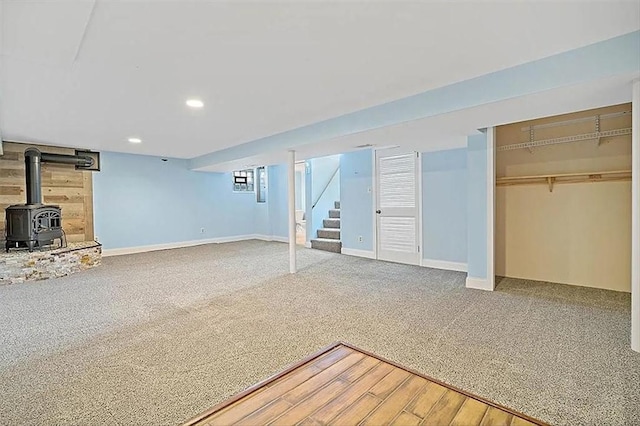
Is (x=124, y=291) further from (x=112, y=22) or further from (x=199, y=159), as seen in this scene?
(x=199, y=159)

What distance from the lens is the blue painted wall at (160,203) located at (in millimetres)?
6844

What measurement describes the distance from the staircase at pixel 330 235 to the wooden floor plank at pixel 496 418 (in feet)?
17.9

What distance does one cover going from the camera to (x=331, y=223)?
309 inches

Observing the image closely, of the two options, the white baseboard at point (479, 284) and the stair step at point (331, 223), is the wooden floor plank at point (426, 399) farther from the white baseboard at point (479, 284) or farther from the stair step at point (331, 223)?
the stair step at point (331, 223)

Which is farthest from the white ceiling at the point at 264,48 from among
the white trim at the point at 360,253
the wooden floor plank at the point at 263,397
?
the white trim at the point at 360,253

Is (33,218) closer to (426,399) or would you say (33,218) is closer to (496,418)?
(426,399)

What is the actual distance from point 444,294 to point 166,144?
5.30m

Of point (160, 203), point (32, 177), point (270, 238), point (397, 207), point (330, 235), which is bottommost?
point (270, 238)

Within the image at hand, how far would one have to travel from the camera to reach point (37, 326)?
118 inches

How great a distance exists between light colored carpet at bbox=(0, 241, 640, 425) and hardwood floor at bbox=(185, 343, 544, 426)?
0.39 metres

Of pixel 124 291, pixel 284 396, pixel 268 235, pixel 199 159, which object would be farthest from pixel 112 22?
pixel 268 235

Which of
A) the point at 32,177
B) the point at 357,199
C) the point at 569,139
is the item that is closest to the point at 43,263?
the point at 32,177

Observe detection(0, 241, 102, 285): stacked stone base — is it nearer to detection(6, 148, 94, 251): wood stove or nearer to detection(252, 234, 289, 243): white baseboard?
detection(6, 148, 94, 251): wood stove

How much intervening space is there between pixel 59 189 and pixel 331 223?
563 cm
